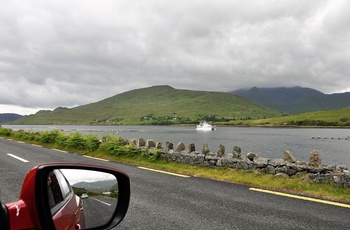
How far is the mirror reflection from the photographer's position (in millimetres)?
2336

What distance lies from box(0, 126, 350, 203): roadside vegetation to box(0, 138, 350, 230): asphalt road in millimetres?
1112

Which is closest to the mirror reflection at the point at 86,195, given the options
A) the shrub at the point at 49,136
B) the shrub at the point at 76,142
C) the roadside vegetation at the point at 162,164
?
the roadside vegetation at the point at 162,164

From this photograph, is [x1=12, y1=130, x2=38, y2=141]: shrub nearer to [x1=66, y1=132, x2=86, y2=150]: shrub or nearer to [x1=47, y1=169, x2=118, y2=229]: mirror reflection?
[x1=66, y1=132, x2=86, y2=150]: shrub

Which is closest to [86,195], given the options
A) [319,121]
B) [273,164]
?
[273,164]

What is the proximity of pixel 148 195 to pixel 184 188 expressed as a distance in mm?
1421

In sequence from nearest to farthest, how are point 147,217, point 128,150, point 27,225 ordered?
point 27,225
point 147,217
point 128,150

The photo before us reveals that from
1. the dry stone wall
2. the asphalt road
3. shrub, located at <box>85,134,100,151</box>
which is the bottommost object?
the asphalt road

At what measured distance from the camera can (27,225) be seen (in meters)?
1.59

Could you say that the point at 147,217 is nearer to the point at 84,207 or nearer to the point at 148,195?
the point at 148,195

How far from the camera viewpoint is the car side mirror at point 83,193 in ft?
6.33

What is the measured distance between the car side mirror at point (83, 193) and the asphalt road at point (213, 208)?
347 centimetres

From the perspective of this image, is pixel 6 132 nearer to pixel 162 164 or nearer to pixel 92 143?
pixel 92 143

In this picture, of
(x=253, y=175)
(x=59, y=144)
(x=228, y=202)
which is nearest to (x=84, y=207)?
(x=228, y=202)

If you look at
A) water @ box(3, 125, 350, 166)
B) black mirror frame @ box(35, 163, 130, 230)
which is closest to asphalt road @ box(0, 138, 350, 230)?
black mirror frame @ box(35, 163, 130, 230)
